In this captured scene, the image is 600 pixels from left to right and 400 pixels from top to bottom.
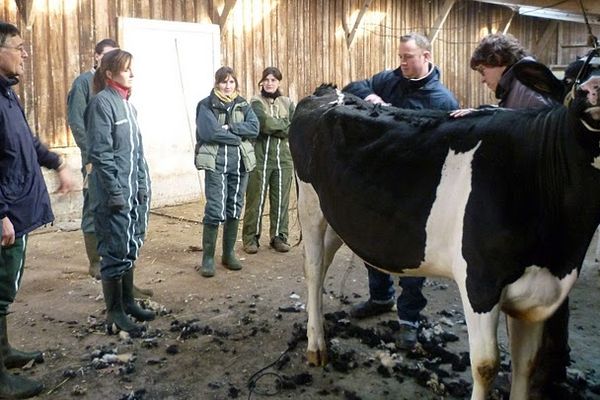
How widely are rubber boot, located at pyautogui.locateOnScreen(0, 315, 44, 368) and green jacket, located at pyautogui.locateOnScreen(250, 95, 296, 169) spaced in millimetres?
3351

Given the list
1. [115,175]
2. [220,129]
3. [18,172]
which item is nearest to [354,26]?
[220,129]

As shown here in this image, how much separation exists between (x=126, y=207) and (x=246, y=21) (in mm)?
6607

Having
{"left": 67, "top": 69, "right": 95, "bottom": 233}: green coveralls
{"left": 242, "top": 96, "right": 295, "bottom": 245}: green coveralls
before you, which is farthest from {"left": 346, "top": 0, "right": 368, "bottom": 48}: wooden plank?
A: {"left": 67, "top": 69, "right": 95, "bottom": 233}: green coveralls

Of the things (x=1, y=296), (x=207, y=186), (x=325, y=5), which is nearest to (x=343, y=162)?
(x=1, y=296)

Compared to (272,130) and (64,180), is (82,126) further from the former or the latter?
(64,180)

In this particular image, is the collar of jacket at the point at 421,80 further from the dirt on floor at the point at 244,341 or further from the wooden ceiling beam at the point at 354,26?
the wooden ceiling beam at the point at 354,26

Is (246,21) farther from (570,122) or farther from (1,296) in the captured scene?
(570,122)

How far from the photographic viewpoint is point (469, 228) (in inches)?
100

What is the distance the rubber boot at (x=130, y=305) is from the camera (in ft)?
15.0

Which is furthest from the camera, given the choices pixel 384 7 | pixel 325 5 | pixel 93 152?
pixel 384 7

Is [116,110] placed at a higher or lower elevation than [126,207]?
higher

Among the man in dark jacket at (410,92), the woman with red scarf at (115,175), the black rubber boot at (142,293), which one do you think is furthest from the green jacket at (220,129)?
the man in dark jacket at (410,92)

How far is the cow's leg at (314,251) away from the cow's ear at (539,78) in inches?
61.5

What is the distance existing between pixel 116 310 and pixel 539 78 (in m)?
3.13
